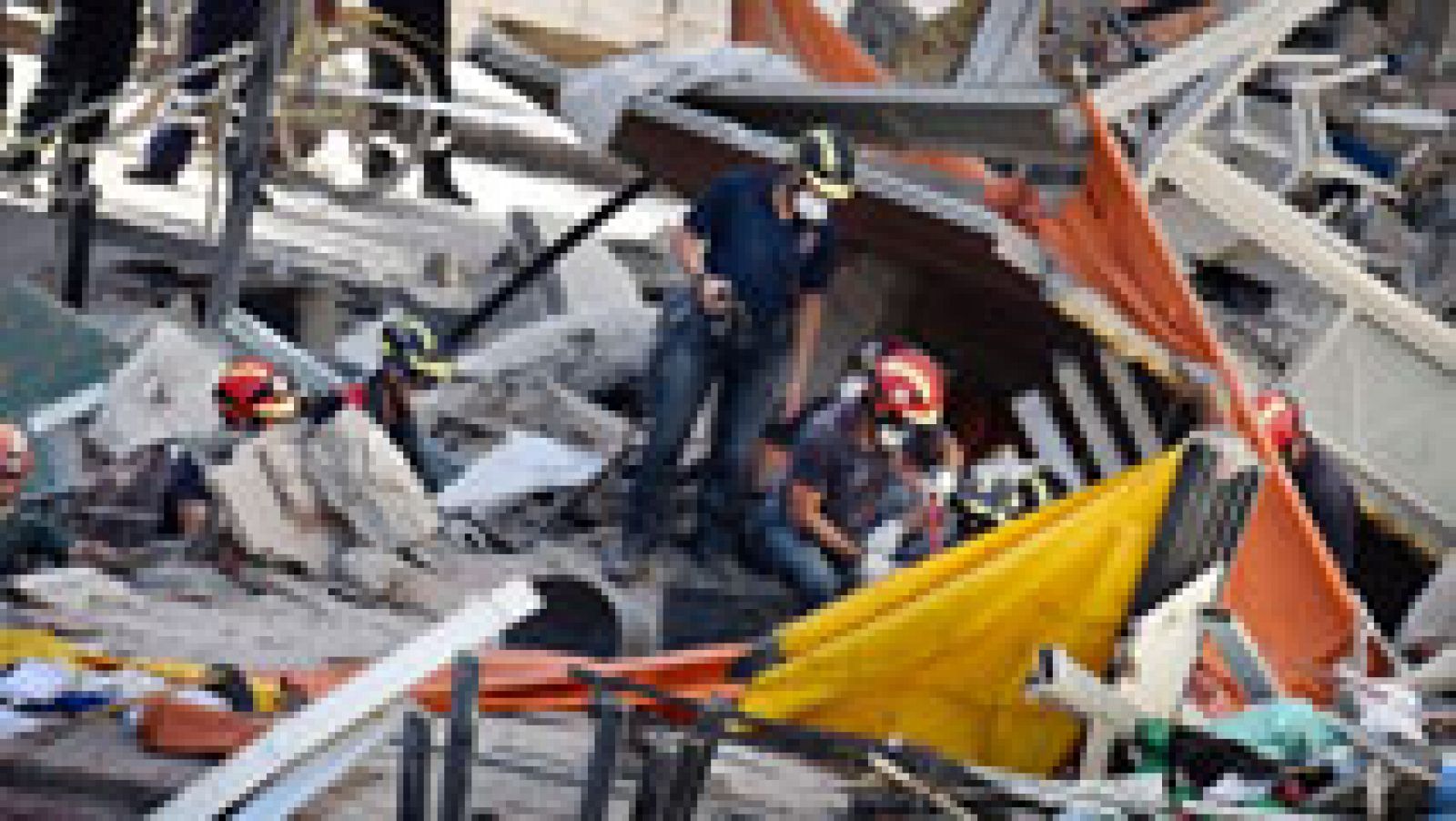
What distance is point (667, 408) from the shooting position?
11.7 metres

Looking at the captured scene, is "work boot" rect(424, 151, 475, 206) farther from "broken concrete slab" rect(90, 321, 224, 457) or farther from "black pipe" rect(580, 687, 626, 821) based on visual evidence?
"black pipe" rect(580, 687, 626, 821)

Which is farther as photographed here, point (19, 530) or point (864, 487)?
point (864, 487)

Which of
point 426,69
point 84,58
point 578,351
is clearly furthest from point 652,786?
point 426,69

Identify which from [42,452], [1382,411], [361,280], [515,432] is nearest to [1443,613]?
[1382,411]

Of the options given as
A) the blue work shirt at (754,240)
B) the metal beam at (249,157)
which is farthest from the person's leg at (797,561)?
the metal beam at (249,157)

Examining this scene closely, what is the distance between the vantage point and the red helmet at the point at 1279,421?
11.9m

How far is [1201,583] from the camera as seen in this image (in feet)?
30.2

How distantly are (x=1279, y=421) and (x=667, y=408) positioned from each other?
215 cm

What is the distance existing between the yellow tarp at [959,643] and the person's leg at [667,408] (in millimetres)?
2594

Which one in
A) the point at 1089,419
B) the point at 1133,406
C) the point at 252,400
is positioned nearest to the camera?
the point at 252,400

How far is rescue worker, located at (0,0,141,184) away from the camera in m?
16.1

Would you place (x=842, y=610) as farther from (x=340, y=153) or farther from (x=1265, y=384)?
(x=340, y=153)

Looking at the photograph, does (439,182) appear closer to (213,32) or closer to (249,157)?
(213,32)

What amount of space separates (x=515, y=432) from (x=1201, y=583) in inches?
171
